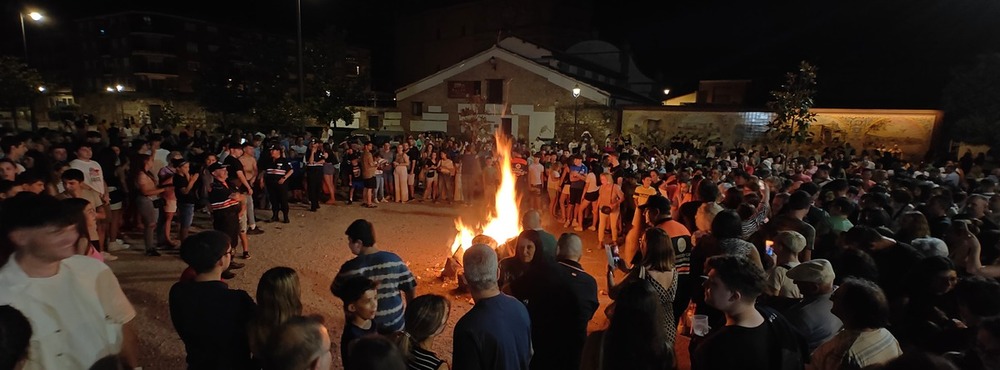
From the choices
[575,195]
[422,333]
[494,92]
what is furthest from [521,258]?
[494,92]

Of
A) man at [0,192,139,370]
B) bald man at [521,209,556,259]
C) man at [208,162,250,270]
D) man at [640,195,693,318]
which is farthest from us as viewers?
man at [208,162,250,270]

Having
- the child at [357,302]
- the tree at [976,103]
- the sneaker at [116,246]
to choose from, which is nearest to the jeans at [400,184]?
the sneaker at [116,246]

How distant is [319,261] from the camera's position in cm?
866

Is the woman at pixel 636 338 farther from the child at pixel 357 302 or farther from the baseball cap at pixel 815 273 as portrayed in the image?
the child at pixel 357 302

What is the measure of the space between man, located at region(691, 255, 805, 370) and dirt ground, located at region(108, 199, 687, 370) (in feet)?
10.2

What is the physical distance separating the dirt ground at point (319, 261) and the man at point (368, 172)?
0.38 m

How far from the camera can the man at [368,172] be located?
12.9 metres

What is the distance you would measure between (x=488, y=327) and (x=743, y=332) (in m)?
1.48

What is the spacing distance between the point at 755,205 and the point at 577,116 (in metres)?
19.7

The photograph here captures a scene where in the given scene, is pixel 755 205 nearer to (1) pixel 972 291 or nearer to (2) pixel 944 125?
(1) pixel 972 291

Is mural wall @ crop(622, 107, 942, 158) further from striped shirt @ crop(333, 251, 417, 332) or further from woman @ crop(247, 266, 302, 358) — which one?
woman @ crop(247, 266, 302, 358)

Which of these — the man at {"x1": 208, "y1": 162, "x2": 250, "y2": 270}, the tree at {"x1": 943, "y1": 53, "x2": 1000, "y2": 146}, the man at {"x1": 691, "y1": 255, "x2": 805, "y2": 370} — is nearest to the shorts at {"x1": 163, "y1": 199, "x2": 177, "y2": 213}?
the man at {"x1": 208, "y1": 162, "x2": 250, "y2": 270}

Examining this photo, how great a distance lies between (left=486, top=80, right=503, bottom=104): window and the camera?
28.9m

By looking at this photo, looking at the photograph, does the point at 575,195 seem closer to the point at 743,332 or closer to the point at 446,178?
the point at 446,178
